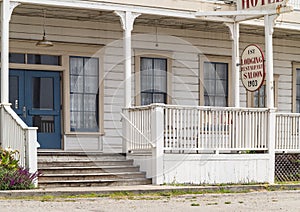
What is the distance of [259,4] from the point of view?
18.4 m

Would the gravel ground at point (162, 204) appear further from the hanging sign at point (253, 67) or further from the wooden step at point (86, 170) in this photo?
the hanging sign at point (253, 67)

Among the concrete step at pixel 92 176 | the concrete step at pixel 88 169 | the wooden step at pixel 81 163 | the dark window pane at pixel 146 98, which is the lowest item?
the concrete step at pixel 92 176

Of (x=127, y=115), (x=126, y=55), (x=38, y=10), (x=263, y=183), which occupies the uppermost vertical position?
(x=38, y=10)

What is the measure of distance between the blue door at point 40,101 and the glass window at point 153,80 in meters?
2.61

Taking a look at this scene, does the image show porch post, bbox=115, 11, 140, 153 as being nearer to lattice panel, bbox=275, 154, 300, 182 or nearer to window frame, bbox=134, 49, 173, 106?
window frame, bbox=134, 49, 173, 106

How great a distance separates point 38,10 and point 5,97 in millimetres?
2940

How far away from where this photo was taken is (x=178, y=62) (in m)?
20.5

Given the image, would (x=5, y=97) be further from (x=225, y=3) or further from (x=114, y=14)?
(x=225, y=3)

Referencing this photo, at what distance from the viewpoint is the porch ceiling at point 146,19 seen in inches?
695

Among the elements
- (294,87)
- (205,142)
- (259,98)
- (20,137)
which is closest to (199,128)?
(205,142)

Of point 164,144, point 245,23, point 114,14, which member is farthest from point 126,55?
point 245,23

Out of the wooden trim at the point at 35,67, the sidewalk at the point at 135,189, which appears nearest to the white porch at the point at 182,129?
the wooden trim at the point at 35,67

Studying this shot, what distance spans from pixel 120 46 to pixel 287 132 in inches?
196

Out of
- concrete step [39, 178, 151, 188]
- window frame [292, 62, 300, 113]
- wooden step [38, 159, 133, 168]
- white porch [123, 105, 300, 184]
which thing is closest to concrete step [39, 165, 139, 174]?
wooden step [38, 159, 133, 168]
